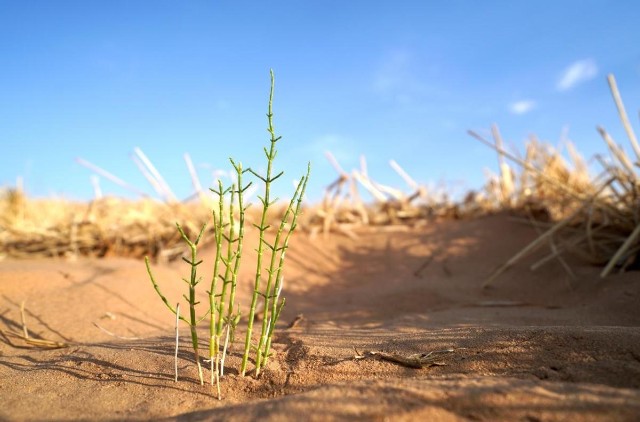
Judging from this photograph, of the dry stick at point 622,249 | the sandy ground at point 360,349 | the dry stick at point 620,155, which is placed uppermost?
the dry stick at point 620,155

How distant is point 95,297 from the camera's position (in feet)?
9.77

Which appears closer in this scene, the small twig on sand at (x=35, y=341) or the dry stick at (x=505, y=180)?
the small twig on sand at (x=35, y=341)

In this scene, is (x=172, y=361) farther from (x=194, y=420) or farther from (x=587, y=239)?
(x=587, y=239)

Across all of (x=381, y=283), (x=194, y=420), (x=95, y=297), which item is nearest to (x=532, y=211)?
(x=381, y=283)

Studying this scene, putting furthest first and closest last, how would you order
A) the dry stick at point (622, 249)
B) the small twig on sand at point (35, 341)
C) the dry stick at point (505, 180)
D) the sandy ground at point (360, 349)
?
the dry stick at point (505, 180), the dry stick at point (622, 249), the small twig on sand at point (35, 341), the sandy ground at point (360, 349)

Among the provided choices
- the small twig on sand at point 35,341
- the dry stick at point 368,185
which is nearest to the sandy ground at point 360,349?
the small twig on sand at point 35,341

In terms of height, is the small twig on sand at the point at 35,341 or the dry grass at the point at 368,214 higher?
the dry grass at the point at 368,214

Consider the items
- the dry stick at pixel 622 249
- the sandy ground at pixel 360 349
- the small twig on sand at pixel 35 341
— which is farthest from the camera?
the dry stick at pixel 622 249

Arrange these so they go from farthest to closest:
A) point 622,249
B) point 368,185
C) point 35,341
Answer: point 368,185 → point 622,249 → point 35,341

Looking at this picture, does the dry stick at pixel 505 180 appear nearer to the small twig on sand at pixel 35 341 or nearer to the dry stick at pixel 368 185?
the dry stick at pixel 368 185

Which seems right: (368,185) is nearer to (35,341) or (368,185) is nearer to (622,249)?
(622,249)

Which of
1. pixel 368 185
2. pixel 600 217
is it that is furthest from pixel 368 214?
pixel 600 217

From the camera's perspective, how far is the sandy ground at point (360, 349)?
3.72 feet

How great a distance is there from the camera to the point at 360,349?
1.72 meters
